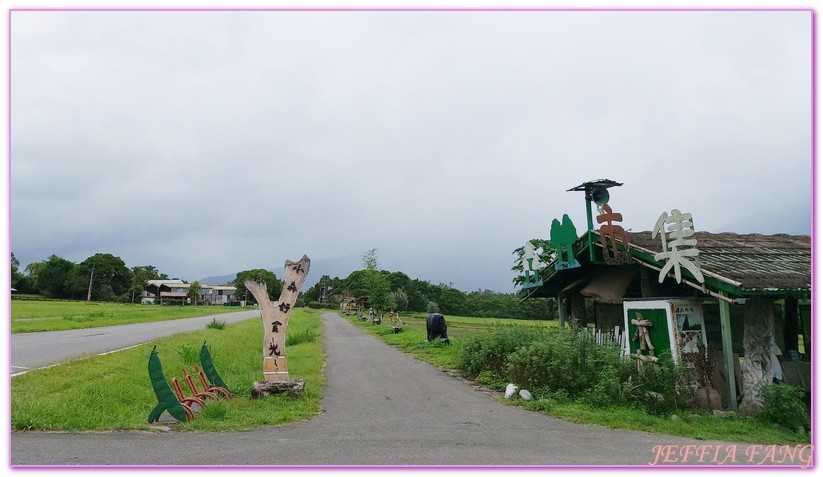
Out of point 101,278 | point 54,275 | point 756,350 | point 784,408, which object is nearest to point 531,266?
point 756,350

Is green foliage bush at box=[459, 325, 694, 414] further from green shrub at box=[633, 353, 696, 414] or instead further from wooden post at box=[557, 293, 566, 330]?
wooden post at box=[557, 293, 566, 330]

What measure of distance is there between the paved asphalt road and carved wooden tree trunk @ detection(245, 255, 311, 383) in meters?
1.23

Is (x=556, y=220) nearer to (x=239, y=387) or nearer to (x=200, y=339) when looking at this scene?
(x=239, y=387)

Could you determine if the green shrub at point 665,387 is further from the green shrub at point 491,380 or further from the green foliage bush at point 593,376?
the green shrub at point 491,380

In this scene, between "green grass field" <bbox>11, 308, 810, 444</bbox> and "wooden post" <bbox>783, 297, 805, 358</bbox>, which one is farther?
"wooden post" <bbox>783, 297, 805, 358</bbox>

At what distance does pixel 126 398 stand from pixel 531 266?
895 cm

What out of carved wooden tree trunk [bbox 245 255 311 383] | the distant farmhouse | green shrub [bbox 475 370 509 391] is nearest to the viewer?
carved wooden tree trunk [bbox 245 255 311 383]

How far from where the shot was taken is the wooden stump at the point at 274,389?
9734 mm

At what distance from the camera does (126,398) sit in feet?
31.5

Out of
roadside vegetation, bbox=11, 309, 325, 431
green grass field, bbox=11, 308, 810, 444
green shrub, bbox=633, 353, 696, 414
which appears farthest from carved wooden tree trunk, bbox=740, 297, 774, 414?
roadside vegetation, bbox=11, 309, 325, 431

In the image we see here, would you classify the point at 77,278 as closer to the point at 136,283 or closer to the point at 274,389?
the point at 136,283

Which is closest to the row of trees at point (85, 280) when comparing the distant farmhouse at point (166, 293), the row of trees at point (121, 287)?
the row of trees at point (121, 287)

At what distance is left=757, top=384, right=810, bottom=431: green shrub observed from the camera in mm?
8141

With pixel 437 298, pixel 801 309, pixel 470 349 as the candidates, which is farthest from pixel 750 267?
pixel 437 298
